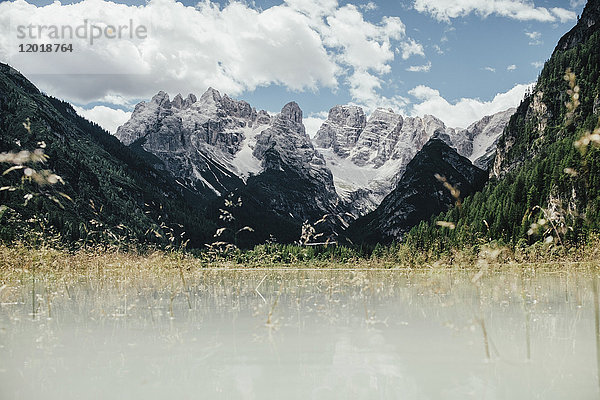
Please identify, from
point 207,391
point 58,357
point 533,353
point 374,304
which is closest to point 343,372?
point 207,391

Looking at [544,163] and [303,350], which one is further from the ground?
[544,163]

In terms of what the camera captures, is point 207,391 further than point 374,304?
No

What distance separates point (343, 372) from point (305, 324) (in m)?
2.99

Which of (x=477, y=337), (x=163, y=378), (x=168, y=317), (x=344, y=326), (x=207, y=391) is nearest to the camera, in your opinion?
(x=207, y=391)

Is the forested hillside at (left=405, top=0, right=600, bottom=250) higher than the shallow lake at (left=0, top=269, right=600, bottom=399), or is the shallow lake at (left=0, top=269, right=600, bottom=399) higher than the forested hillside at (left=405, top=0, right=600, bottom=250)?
the forested hillside at (left=405, top=0, right=600, bottom=250)

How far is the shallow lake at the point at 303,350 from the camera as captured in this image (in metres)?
4.90

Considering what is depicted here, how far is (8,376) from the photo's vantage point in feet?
17.5

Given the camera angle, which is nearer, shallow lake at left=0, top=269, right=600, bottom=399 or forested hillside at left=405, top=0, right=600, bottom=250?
shallow lake at left=0, top=269, right=600, bottom=399

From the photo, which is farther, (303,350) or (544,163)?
(544,163)

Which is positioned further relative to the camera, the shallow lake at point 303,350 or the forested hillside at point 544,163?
the forested hillside at point 544,163

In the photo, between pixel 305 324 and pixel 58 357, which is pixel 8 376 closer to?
pixel 58 357

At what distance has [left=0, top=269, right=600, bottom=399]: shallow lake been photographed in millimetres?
4902

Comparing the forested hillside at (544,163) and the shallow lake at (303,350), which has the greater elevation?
the forested hillside at (544,163)

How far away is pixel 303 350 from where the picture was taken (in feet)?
21.5
